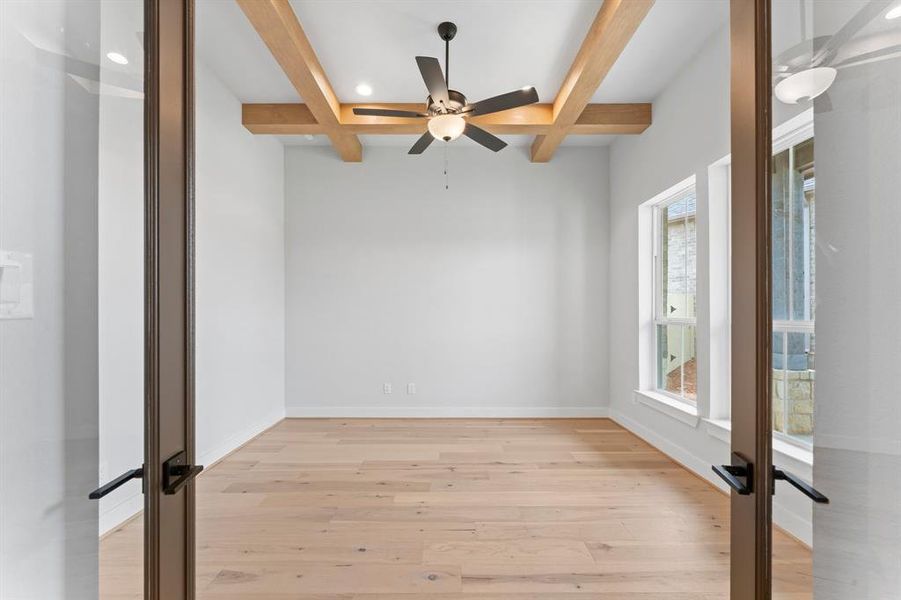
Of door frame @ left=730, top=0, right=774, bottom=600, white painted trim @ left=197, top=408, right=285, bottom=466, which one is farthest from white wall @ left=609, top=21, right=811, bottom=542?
white painted trim @ left=197, top=408, right=285, bottom=466

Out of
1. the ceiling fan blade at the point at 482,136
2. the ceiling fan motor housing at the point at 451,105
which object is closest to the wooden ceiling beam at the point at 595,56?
the ceiling fan blade at the point at 482,136

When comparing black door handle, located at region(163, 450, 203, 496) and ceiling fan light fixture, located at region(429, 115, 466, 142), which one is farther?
ceiling fan light fixture, located at region(429, 115, 466, 142)

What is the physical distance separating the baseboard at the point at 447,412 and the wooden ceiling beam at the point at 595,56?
118 inches

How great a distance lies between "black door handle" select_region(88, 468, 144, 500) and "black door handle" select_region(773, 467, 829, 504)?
1.42 meters

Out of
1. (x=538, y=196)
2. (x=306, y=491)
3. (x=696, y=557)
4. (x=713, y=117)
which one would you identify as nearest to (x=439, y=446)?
(x=306, y=491)

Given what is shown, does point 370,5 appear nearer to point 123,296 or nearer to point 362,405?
point 123,296

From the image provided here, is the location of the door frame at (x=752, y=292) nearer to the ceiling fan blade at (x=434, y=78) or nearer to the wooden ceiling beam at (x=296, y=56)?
the ceiling fan blade at (x=434, y=78)

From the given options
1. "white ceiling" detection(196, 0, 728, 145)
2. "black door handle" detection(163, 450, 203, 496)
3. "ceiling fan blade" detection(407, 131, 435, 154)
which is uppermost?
"white ceiling" detection(196, 0, 728, 145)

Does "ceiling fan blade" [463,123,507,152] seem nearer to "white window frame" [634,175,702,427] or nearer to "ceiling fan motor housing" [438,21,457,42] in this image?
"ceiling fan motor housing" [438,21,457,42]

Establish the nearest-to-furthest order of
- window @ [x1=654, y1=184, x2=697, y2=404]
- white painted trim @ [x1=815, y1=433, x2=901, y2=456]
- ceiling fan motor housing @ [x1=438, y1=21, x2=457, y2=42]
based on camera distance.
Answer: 1. white painted trim @ [x1=815, y1=433, x2=901, y2=456]
2. ceiling fan motor housing @ [x1=438, y1=21, x2=457, y2=42]
3. window @ [x1=654, y1=184, x2=697, y2=404]

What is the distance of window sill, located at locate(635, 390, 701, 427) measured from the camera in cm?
339

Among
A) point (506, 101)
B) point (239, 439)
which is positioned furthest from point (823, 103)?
point (239, 439)

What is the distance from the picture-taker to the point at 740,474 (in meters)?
1.09

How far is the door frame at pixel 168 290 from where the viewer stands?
97 cm
